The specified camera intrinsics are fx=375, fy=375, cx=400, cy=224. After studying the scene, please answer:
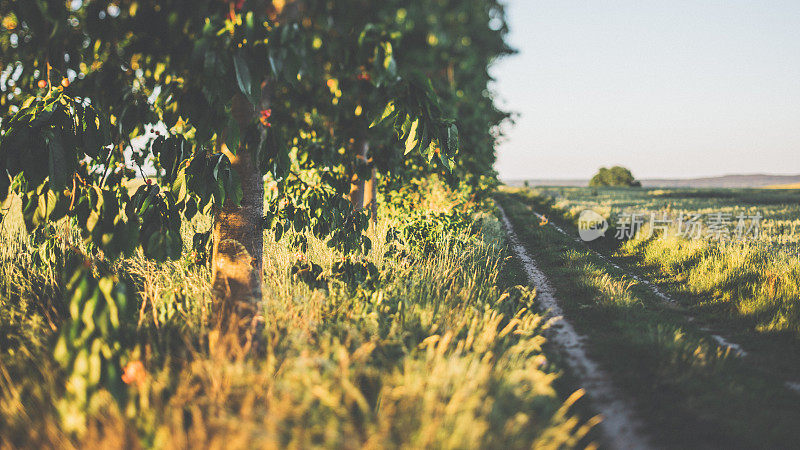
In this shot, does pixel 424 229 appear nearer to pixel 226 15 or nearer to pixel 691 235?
pixel 226 15

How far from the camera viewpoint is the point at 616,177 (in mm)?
77750

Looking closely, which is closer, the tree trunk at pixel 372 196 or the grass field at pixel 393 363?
the grass field at pixel 393 363

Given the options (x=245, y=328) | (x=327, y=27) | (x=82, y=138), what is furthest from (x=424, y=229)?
(x=82, y=138)

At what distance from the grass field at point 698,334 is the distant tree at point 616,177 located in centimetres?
7863

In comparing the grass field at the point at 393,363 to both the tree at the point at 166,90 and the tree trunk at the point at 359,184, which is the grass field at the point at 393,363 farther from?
the tree trunk at the point at 359,184

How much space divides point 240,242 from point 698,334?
4687mm

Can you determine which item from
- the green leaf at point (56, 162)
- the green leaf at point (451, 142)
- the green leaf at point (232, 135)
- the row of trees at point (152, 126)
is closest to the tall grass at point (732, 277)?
the green leaf at point (451, 142)

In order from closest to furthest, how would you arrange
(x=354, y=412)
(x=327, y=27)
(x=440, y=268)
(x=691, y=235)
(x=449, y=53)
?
(x=354, y=412), (x=327, y=27), (x=440, y=268), (x=449, y=53), (x=691, y=235)

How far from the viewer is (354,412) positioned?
2.10 metres

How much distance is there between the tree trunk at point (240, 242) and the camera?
8.00 ft

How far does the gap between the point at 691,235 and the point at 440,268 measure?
8.39 meters

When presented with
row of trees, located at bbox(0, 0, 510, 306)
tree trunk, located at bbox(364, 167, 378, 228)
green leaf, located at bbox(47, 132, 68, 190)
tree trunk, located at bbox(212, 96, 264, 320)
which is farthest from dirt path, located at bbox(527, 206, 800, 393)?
tree trunk, located at bbox(364, 167, 378, 228)

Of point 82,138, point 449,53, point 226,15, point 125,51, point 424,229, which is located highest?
point 449,53

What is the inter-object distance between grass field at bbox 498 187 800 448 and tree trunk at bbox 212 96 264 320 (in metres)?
2.84
